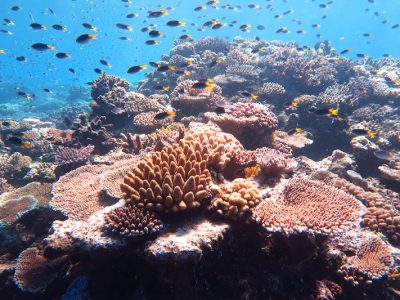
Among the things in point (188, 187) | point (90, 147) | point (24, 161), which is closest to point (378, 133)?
point (188, 187)

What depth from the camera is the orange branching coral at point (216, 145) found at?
4777 millimetres

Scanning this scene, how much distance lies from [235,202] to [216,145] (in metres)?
1.49

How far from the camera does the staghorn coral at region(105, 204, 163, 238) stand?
11.6 feet

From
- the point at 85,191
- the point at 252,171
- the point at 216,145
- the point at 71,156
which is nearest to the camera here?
the point at 216,145

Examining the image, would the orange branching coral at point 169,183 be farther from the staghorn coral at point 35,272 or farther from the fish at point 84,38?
the fish at point 84,38

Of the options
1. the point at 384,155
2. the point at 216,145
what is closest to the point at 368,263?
the point at 216,145

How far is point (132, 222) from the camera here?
3.63 metres

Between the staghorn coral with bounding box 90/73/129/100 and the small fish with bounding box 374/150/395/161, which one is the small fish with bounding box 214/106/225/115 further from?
the staghorn coral with bounding box 90/73/129/100

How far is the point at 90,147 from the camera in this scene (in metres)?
8.23

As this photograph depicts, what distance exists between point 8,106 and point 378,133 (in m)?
35.0

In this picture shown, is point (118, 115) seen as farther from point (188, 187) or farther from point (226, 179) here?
point (188, 187)

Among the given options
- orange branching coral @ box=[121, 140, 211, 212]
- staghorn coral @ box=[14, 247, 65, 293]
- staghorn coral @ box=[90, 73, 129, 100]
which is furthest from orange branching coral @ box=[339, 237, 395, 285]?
staghorn coral @ box=[90, 73, 129, 100]

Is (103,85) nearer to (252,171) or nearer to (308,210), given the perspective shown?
(252,171)

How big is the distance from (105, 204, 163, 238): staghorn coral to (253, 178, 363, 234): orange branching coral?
4.79 feet
